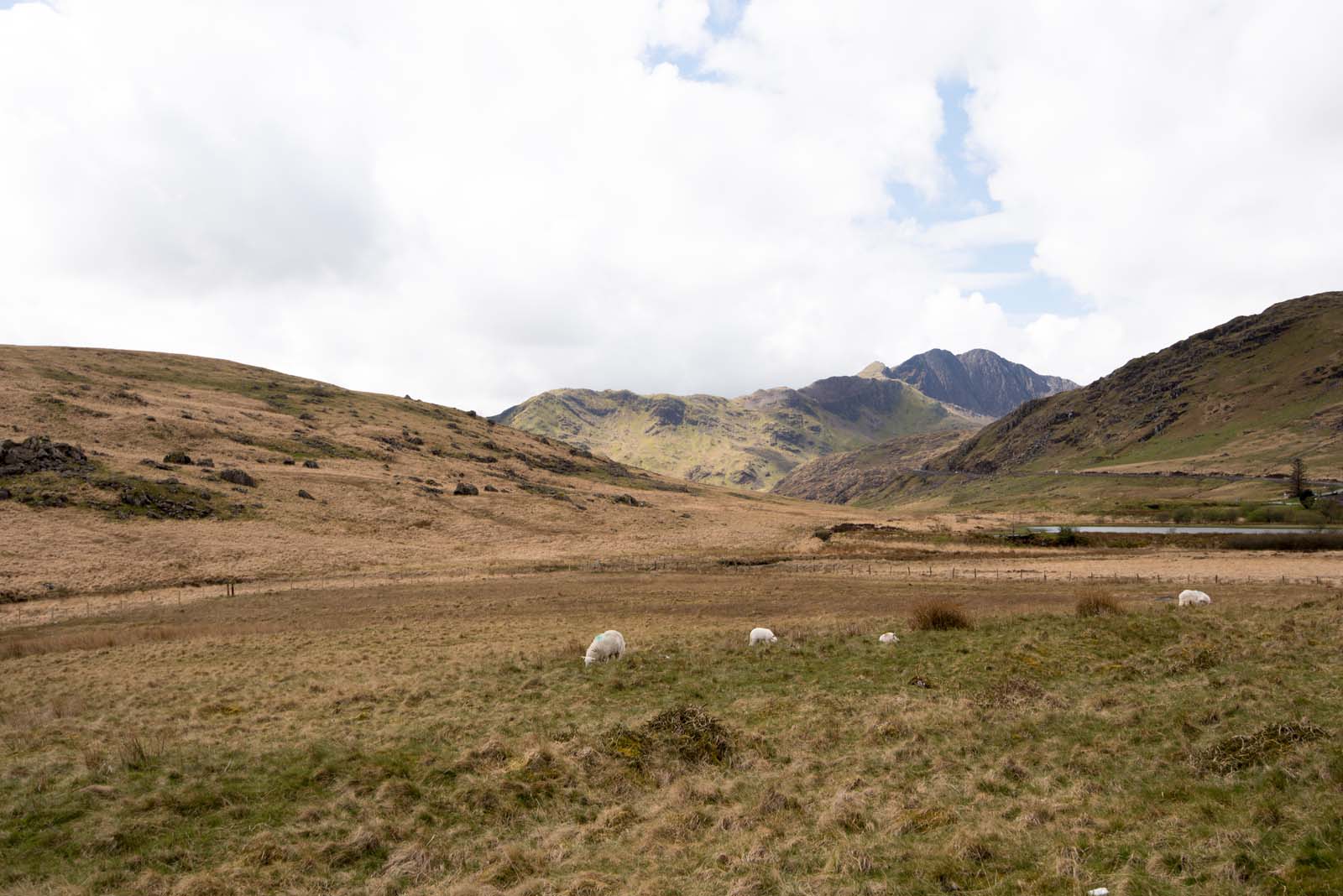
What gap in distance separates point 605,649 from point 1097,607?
20539 millimetres

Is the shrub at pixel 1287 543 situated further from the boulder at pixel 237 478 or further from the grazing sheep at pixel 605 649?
the boulder at pixel 237 478

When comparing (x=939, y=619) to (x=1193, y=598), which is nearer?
(x=939, y=619)

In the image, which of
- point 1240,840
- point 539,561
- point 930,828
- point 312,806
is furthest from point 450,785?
point 539,561

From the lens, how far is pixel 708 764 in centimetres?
1347

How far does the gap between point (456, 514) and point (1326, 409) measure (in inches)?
8745

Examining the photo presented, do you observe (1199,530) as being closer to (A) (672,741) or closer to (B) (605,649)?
(B) (605,649)

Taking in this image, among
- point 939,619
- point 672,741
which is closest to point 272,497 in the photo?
point 939,619

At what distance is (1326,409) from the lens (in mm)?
170375

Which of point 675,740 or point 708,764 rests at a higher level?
point 675,740

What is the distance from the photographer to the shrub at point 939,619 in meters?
25.8

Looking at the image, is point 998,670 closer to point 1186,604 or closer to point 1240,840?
point 1240,840

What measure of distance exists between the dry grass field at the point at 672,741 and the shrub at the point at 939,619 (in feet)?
1.58

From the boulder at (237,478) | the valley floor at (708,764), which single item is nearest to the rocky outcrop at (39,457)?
the boulder at (237,478)

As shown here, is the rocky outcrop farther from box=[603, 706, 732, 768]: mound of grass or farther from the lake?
the lake
